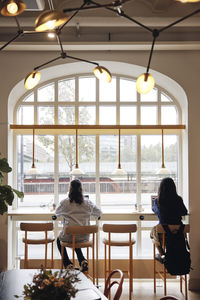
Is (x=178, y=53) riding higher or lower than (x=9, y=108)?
higher

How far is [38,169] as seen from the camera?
4969 millimetres

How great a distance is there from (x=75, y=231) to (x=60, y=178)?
149 centimetres

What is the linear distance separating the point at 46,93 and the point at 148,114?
1.65 meters

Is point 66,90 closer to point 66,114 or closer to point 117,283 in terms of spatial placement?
point 66,114

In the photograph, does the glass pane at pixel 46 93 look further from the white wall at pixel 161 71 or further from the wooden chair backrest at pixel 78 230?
the wooden chair backrest at pixel 78 230

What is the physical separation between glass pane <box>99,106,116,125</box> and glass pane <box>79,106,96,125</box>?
110mm

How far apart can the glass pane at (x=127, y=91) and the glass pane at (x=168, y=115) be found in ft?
1.63

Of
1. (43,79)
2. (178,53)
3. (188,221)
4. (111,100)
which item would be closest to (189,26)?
(178,53)

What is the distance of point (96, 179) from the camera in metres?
4.96

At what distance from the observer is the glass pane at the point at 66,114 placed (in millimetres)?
5012

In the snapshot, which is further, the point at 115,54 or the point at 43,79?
the point at 43,79

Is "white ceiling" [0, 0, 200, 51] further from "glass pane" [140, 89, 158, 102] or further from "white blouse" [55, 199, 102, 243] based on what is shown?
"white blouse" [55, 199, 102, 243]

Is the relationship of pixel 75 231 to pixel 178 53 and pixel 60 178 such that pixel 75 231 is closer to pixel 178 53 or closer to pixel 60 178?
pixel 60 178

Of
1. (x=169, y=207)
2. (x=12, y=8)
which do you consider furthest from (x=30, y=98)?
(x=12, y=8)
